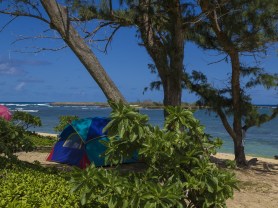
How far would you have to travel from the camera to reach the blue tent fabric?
877 cm

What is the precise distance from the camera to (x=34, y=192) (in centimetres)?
407

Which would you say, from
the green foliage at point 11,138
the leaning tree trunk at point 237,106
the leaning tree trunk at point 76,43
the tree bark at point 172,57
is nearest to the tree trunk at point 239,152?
the leaning tree trunk at point 237,106

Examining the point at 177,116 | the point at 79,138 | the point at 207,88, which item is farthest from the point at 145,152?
the point at 207,88

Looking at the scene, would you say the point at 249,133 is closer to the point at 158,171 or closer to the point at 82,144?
the point at 82,144

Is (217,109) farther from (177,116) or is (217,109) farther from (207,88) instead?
(177,116)

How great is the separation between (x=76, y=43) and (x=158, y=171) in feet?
9.05

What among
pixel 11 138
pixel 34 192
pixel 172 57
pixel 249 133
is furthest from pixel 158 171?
pixel 249 133

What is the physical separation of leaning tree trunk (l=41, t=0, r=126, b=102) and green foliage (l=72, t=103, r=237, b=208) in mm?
2259

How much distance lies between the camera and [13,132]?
6156mm

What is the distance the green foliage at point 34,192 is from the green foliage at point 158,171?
0.35 meters

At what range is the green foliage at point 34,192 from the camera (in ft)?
12.1

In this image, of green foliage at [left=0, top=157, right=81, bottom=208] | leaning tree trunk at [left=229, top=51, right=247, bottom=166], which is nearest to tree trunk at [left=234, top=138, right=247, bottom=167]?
leaning tree trunk at [left=229, top=51, right=247, bottom=166]

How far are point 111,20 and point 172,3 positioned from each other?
1.13m

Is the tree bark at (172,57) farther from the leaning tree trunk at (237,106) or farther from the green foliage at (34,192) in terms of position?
the green foliage at (34,192)
